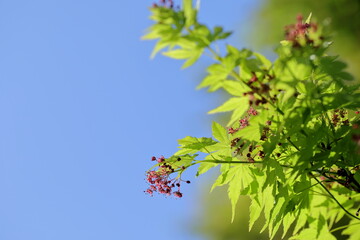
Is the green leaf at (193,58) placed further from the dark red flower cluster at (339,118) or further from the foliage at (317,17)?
the foliage at (317,17)

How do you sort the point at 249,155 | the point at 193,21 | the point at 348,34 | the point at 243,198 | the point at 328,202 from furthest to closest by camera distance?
the point at 348,34 < the point at 243,198 < the point at 328,202 < the point at 249,155 < the point at 193,21

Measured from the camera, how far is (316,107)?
1.32 m

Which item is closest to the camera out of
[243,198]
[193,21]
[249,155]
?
[193,21]

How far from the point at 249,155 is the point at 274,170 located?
14cm

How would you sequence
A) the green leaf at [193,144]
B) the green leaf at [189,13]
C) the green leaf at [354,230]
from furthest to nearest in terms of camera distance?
the green leaf at [354,230]
the green leaf at [193,144]
the green leaf at [189,13]

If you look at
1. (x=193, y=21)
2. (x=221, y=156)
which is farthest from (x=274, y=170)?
(x=193, y=21)

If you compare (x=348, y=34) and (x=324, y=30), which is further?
(x=348, y=34)

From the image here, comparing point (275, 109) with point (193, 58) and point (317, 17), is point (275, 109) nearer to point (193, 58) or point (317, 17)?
point (193, 58)

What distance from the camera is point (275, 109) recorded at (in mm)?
1342

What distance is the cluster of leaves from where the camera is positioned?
1.26 metres

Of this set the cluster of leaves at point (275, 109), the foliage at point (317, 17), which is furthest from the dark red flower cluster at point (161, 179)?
the foliage at point (317, 17)

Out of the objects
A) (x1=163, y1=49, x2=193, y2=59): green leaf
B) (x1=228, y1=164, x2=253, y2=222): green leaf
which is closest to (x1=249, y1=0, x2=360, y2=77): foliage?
(x1=228, y1=164, x2=253, y2=222): green leaf

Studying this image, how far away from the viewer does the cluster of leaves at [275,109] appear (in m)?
1.26

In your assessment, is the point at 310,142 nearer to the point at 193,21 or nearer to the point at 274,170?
the point at 274,170
